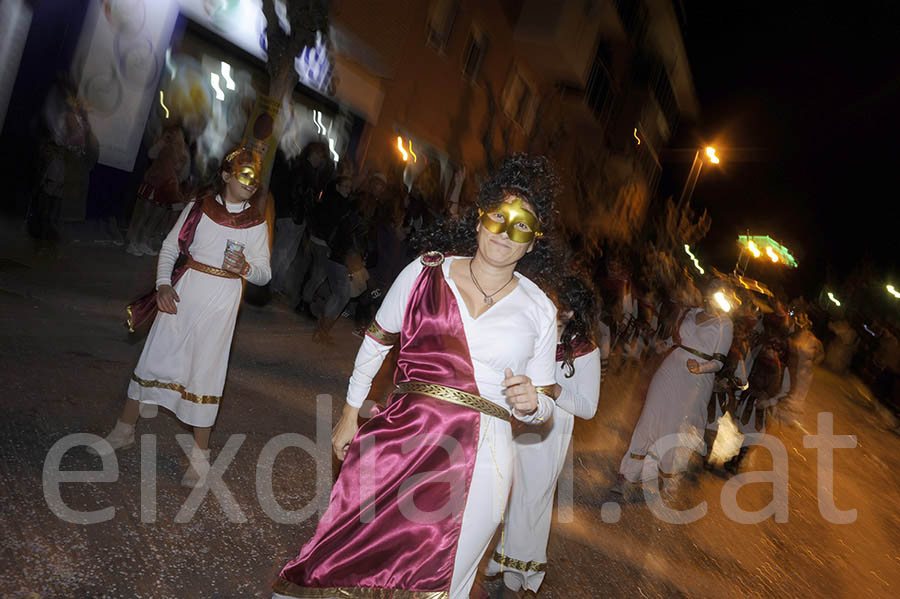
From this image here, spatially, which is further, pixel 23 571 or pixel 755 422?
pixel 755 422

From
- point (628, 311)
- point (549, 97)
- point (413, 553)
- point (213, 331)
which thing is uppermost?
point (549, 97)

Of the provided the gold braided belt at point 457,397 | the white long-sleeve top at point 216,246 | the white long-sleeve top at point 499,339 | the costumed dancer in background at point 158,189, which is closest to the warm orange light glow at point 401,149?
the costumed dancer in background at point 158,189

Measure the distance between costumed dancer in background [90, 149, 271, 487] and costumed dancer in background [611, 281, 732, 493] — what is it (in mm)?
4350

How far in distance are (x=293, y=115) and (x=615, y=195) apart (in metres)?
12.9

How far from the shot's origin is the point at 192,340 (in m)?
4.48

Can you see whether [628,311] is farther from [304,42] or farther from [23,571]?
[23,571]

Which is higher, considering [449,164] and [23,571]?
[449,164]

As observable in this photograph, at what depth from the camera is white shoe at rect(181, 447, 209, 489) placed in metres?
4.52

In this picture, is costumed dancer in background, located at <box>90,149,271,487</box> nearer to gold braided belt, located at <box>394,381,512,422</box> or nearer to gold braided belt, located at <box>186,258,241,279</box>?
gold braided belt, located at <box>186,258,241,279</box>

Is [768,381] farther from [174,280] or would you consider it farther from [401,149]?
[401,149]

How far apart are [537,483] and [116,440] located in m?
2.64

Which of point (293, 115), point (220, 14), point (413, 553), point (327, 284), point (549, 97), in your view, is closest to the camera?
point (413, 553)

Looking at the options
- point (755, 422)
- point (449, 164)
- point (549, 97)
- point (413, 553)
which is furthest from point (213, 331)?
point (549, 97)

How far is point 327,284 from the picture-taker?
10094mm
